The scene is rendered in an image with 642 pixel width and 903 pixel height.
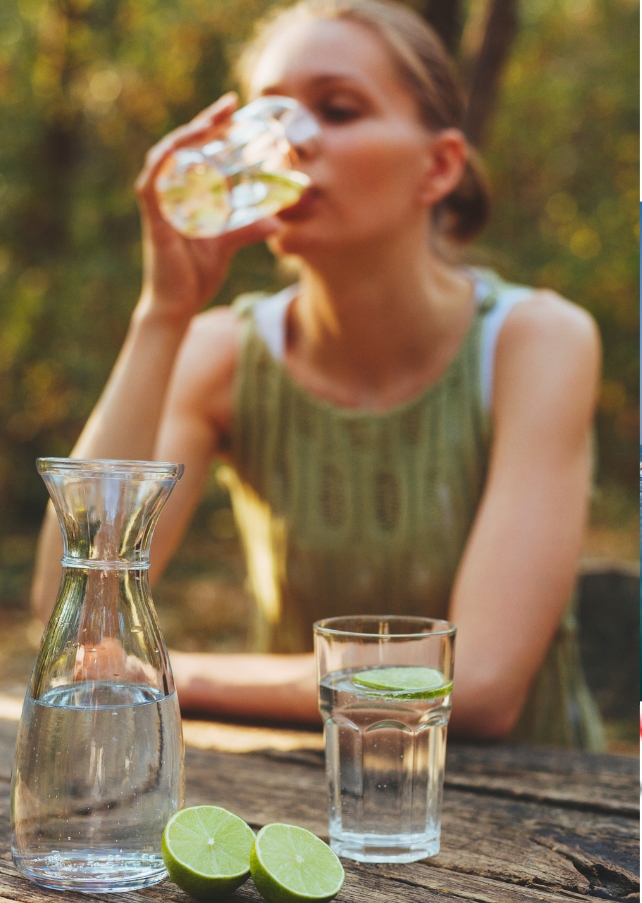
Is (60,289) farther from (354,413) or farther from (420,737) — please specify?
(420,737)

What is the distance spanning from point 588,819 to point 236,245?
1.02 m

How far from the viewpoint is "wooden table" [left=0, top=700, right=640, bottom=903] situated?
63 centimetres

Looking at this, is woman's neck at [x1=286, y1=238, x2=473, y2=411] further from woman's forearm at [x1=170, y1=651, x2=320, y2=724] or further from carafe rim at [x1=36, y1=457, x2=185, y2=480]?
carafe rim at [x1=36, y1=457, x2=185, y2=480]

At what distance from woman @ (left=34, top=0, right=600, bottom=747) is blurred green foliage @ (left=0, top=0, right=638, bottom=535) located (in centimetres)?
364

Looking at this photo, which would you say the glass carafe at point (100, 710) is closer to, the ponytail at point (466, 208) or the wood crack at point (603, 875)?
the wood crack at point (603, 875)

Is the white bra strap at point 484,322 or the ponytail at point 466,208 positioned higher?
the ponytail at point 466,208

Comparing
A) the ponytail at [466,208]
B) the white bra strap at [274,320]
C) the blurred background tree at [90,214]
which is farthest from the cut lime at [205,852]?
the blurred background tree at [90,214]

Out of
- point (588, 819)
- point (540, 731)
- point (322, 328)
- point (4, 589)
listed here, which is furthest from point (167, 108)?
point (588, 819)

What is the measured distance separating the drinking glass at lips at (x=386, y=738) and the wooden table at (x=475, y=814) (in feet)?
0.08

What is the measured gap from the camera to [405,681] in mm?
695

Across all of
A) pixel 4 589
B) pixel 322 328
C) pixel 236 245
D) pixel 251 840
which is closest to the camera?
pixel 251 840

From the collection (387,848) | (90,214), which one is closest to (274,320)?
(387,848)

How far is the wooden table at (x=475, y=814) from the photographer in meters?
0.63

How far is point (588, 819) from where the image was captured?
2.69 feet
